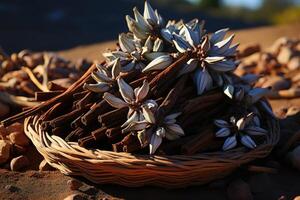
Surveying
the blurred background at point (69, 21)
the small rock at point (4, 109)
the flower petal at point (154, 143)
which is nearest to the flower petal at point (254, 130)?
the flower petal at point (154, 143)

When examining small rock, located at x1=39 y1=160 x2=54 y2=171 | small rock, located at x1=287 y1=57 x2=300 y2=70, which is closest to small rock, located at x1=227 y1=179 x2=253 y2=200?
small rock, located at x1=39 y1=160 x2=54 y2=171

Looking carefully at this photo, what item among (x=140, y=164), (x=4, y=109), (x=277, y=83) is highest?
(x=4, y=109)

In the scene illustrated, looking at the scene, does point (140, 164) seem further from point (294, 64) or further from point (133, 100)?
point (294, 64)

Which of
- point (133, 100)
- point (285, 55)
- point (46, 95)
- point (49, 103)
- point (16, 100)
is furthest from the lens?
point (285, 55)

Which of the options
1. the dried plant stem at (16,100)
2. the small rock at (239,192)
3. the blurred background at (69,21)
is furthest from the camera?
the blurred background at (69,21)

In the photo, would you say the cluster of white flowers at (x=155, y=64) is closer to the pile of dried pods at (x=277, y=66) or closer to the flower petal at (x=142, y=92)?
the flower petal at (x=142, y=92)

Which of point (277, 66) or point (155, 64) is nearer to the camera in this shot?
point (155, 64)

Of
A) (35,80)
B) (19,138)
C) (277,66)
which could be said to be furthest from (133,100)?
(277,66)
